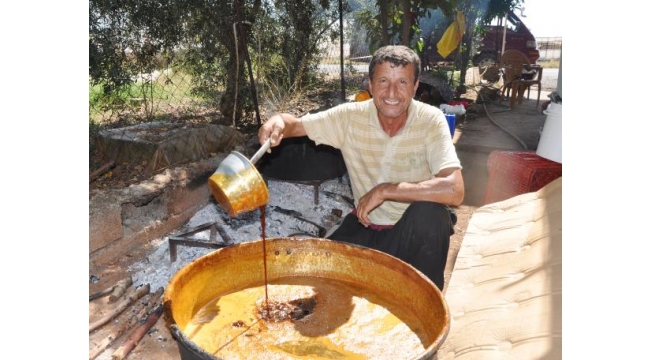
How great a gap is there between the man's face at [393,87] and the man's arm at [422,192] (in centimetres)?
46

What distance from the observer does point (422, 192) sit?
7.70ft

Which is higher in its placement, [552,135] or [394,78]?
[394,78]

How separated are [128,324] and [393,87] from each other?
1933mm

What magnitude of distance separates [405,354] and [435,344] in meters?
0.41

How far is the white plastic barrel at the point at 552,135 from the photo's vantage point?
356 cm

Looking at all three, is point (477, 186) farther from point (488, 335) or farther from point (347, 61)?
point (347, 61)

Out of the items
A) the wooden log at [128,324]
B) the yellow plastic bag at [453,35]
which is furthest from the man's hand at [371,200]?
the yellow plastic bag at [453,35]

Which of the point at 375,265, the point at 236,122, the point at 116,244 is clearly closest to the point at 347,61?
the point at 236,122

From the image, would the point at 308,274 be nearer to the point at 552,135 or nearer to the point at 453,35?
the point at 552,135

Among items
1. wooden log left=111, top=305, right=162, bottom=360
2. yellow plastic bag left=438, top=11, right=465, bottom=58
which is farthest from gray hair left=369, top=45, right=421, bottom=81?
yellow plastic bag left=438, top=11, right=465, bottom=58

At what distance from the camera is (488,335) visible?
229 cm

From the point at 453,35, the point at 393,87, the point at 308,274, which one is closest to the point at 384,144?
the point at 393,87

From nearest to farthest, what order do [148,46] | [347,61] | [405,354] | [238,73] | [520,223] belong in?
[405,354]
[520,223]
[148,46]
[238,73]
[347,61]

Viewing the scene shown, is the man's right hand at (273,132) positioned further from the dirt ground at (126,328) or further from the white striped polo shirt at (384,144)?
the dirt ground at (126,328)
